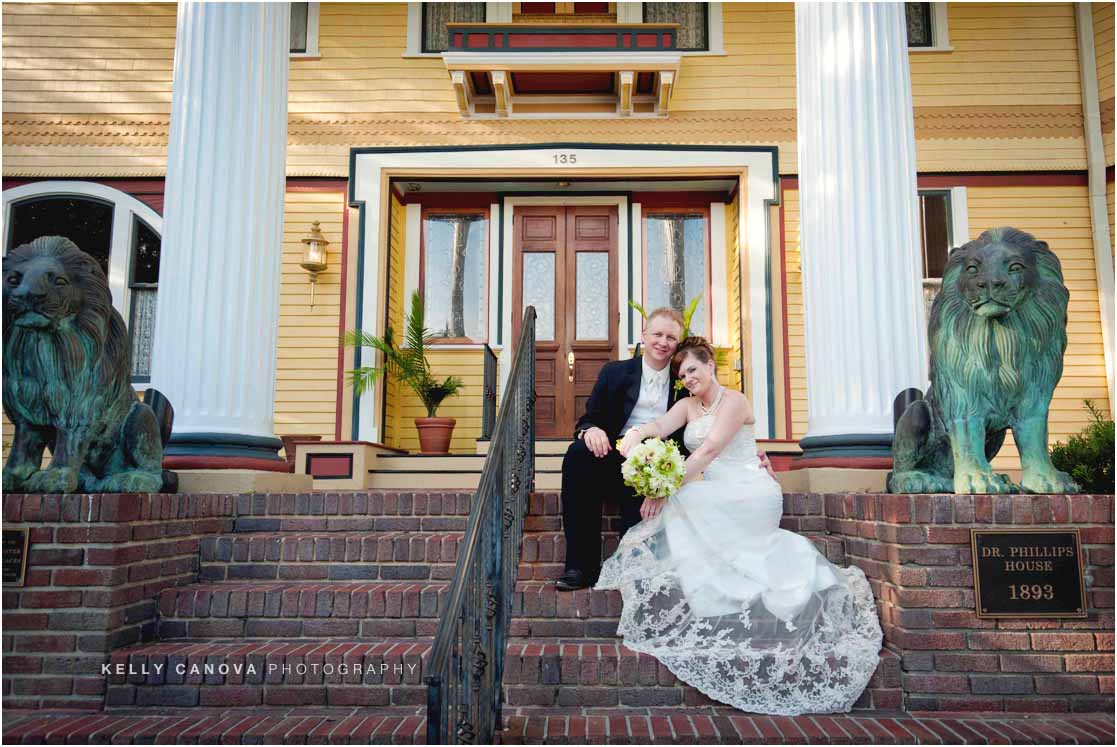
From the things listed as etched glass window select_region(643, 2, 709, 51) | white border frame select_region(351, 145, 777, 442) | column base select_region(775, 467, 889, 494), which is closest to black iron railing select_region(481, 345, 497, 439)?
white border frame select_region(351, 145, 777, 442)

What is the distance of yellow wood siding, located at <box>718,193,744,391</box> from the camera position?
7398 millimetres

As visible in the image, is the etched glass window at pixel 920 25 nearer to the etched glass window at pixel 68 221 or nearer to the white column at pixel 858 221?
the white column at pixel 858 221

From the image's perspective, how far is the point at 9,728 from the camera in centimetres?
254

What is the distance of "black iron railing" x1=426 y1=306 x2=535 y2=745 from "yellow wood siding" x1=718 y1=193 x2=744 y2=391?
4.40 meters

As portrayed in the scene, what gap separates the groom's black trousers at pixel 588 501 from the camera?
3.26m

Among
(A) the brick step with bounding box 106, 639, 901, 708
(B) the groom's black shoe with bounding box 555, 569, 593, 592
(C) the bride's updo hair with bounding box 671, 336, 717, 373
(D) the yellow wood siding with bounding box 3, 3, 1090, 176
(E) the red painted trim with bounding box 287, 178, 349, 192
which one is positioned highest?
(D) the yellow wood siding with bounding box 3, 3, 1090, 176

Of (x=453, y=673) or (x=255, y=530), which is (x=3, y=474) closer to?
(x=255, y=530)

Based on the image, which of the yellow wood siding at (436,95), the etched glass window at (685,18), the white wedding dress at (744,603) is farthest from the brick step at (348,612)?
the etched glass window at (685,18)

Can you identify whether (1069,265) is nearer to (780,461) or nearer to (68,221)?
(780,461)

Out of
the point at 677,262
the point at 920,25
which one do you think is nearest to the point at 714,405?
the point at 677,262

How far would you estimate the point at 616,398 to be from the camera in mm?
3768

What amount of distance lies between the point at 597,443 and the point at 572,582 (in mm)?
609

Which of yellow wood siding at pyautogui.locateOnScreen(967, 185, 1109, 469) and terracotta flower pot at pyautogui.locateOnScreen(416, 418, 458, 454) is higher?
yellow wood siding at pyautogui.locateOnScreen(967, 185, 1109, 469)

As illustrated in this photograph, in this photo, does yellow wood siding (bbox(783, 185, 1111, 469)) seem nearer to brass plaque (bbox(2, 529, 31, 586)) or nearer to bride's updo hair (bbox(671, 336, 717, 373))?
bride's updo hair (bbox(671, 336, 717, 373))
